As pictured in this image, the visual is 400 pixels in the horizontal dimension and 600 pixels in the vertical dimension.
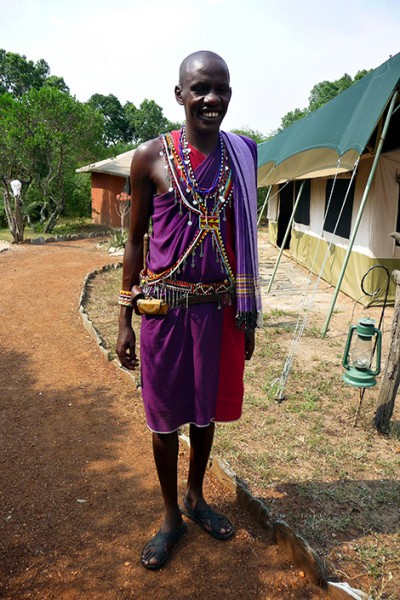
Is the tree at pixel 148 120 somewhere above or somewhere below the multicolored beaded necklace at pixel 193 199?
above

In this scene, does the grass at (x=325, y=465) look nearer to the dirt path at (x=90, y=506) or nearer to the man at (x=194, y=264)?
the dirt path at (x=90, y=506)

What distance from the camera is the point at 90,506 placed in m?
2.42

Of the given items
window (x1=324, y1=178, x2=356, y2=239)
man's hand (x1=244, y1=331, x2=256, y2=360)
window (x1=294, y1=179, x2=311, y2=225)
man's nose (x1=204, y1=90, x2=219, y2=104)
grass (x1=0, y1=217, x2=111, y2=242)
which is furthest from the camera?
grass (x1=0, y1=217, x2=111, y2=242)

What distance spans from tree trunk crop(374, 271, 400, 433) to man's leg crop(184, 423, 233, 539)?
4.80 ft

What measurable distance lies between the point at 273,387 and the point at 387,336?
2.17 meters

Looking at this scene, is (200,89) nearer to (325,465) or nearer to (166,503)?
(166,503)

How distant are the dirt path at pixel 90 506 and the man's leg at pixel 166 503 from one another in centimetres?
6

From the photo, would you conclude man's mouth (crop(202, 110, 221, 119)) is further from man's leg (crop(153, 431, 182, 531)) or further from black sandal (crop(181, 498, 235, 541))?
black sandal (crop(181, 498, 235, 541))

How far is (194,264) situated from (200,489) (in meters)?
1.19

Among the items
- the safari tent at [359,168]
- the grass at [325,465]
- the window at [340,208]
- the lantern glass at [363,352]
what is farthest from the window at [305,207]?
the lantern glass at [363,352]

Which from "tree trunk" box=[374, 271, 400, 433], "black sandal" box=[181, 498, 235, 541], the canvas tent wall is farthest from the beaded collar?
the canvas tent wall

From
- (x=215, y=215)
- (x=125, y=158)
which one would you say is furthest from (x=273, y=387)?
(x=125, y=158)

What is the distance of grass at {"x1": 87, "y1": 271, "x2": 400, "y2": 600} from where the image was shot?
81.7 inches

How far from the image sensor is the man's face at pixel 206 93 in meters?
1.64
